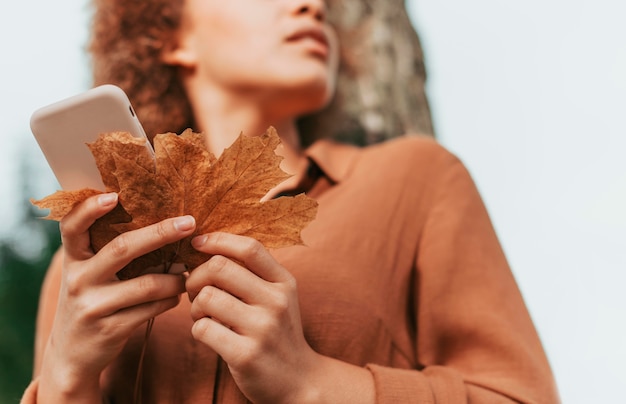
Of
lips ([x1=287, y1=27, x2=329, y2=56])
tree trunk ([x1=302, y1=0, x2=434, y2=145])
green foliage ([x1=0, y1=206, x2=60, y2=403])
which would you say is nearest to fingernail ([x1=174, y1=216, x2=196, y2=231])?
lips ([x1=287, y1=27, x2=329, y2=56])

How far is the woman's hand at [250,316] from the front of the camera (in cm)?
93

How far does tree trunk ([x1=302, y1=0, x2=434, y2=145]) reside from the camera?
2.02 metres

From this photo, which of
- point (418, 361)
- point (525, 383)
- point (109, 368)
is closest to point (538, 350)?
point (525, 383)

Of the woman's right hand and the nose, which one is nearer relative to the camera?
the woman's right hand

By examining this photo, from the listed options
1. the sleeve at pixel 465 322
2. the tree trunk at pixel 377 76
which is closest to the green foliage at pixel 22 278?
the tree trunk at pixel 377 76

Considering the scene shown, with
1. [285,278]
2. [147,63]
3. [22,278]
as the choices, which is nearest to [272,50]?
[147,63]

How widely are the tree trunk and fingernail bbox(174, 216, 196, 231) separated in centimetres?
110

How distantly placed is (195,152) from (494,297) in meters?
0.60

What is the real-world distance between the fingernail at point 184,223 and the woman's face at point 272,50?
0.65 meters

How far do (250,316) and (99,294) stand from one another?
0.19m

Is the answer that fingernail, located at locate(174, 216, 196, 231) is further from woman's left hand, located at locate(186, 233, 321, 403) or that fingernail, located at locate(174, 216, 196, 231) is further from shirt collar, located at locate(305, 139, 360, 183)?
shirt collar, located at locate(305, 139, 360, 183)

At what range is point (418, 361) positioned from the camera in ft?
4.25

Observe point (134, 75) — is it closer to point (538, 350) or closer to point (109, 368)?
point (109, 368)

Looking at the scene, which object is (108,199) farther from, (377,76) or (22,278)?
(22,278)
